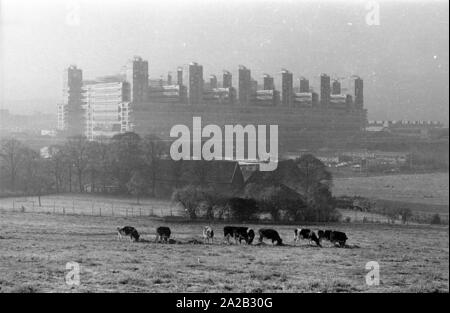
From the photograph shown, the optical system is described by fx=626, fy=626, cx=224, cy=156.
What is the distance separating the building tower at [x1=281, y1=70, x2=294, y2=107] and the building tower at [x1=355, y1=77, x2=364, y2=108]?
0.76 m

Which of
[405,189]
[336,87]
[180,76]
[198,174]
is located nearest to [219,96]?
[180,76]

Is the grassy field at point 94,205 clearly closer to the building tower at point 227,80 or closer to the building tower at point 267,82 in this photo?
the building tower at point 227,80

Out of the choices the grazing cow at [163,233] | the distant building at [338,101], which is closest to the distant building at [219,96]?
the distant building at [338,101]

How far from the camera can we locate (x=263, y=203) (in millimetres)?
7137

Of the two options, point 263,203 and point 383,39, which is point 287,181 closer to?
point 263,203

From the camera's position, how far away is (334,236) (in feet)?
23.1

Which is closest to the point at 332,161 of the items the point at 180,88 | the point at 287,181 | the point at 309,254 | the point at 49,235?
the point at 287,181

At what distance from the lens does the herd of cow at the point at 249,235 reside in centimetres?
700

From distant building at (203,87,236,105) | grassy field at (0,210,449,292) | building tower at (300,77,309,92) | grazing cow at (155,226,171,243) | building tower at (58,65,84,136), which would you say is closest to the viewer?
grassy field at (0,210,449,292)

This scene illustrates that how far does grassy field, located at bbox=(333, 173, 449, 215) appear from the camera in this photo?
7.16 metres

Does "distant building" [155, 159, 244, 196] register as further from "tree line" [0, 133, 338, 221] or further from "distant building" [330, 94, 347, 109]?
"distant building" [330, 94, 347, 109]

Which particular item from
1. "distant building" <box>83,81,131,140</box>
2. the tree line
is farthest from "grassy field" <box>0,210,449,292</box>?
"distant building" <box>83,81,131,140</box>

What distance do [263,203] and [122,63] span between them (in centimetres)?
229

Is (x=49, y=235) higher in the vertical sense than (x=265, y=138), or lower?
lower
